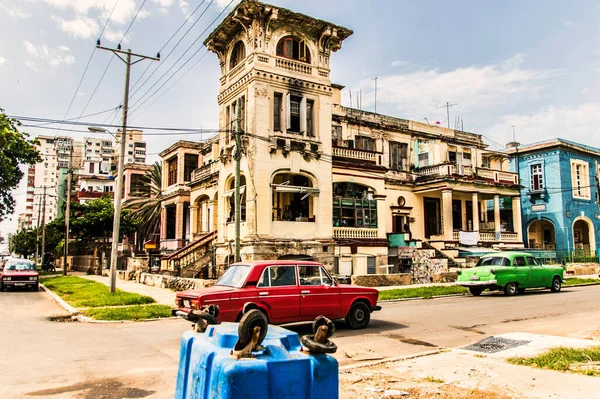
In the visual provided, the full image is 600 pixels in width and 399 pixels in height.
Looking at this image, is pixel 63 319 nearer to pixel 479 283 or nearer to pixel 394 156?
pixel 479 283

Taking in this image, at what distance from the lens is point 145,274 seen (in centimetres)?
2691

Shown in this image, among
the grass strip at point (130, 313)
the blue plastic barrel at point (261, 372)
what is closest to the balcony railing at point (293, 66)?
the grass strip at point (130, 313)

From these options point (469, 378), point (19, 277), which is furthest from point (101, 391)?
point (19, 277)

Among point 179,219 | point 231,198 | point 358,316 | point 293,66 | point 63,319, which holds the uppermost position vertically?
point 293,66

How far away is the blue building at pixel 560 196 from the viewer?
126 feet

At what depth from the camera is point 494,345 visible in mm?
8750

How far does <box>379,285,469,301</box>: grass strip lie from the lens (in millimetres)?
18914

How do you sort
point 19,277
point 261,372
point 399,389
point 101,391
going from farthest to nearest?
point 19,277, point 101,391, point 399,389, point 261,372

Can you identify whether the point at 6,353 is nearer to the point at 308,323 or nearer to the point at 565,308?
the point at 308,323

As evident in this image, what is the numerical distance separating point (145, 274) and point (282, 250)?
890 centimetres

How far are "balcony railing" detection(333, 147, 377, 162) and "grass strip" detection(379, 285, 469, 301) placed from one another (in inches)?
373

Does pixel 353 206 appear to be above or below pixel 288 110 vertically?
below

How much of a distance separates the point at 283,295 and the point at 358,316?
2.23 metres

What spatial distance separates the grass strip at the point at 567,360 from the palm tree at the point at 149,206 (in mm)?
36020
